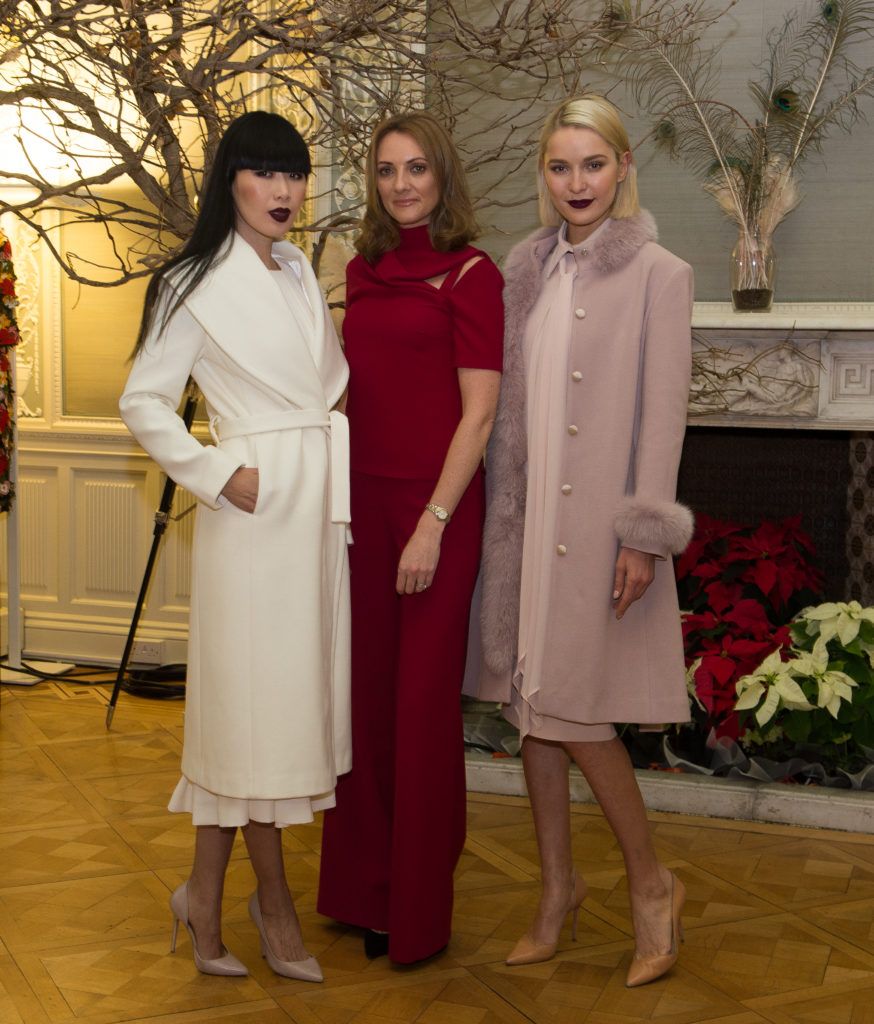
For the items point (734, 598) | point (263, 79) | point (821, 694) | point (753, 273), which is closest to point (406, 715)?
point (821, 694)

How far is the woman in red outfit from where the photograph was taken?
2395 millimetres

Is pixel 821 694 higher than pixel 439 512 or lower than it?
lower

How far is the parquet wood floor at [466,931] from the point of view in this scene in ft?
7.82

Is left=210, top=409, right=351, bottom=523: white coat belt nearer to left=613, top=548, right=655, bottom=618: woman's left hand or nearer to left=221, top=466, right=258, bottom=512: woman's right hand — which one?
left=221, top=466, right=258, bottom=512: woman's right hand

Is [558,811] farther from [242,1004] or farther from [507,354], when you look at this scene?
[507,354]

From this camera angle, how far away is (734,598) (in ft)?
13.4

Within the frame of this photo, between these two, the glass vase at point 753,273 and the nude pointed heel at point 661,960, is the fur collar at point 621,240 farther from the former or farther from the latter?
the glass vase at point 753,273

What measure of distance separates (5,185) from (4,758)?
254 centimetres

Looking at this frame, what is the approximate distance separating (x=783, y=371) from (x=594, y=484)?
205cm

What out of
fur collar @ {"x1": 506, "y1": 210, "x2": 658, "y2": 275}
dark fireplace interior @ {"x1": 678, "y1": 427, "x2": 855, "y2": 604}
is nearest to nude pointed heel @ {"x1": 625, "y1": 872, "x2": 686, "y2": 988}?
fur collar @ {"x1": 506, "y1": 210, "x2": 658, "y2": 275}

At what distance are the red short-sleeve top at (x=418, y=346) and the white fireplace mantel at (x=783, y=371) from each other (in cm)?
→ 187

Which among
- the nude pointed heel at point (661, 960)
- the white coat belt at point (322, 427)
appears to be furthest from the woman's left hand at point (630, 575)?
the nude pointed heel at point (661, 960)

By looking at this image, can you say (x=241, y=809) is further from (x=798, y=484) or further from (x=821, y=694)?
(x=798, y=484)

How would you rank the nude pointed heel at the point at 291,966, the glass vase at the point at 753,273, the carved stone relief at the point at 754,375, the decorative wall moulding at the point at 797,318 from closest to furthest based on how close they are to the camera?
1. the nude pointed heel at the point at 291,966
2. the decorative wall moulding at the point at 797,318
3. the carved stone relief at the point at 754,375
4. the glass vase at the point at 753,273
